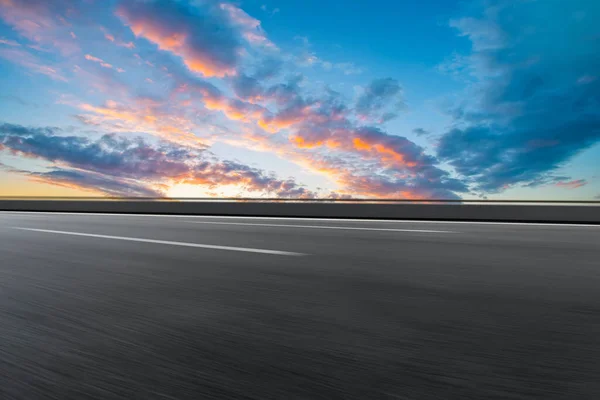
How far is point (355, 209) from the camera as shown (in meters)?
18.7

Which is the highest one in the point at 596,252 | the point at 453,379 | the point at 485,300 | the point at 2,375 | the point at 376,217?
the point at 376,217

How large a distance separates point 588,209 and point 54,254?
1450 centimetres

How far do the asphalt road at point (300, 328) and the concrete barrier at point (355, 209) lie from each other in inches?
428

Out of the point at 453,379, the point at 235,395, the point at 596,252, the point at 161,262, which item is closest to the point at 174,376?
the point at 235,395

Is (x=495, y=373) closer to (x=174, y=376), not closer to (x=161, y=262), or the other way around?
(x=174, y=376)

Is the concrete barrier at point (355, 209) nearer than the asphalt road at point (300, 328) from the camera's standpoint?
No

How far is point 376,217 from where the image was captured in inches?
715

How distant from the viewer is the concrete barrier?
15.6 m

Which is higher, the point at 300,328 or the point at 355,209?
the point at 355,209

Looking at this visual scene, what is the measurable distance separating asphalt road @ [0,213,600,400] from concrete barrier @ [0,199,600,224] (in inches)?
428

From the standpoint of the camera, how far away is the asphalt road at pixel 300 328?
193cm

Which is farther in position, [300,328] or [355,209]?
[355,209]

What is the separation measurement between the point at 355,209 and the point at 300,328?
16.1m

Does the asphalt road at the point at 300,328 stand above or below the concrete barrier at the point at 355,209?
below
